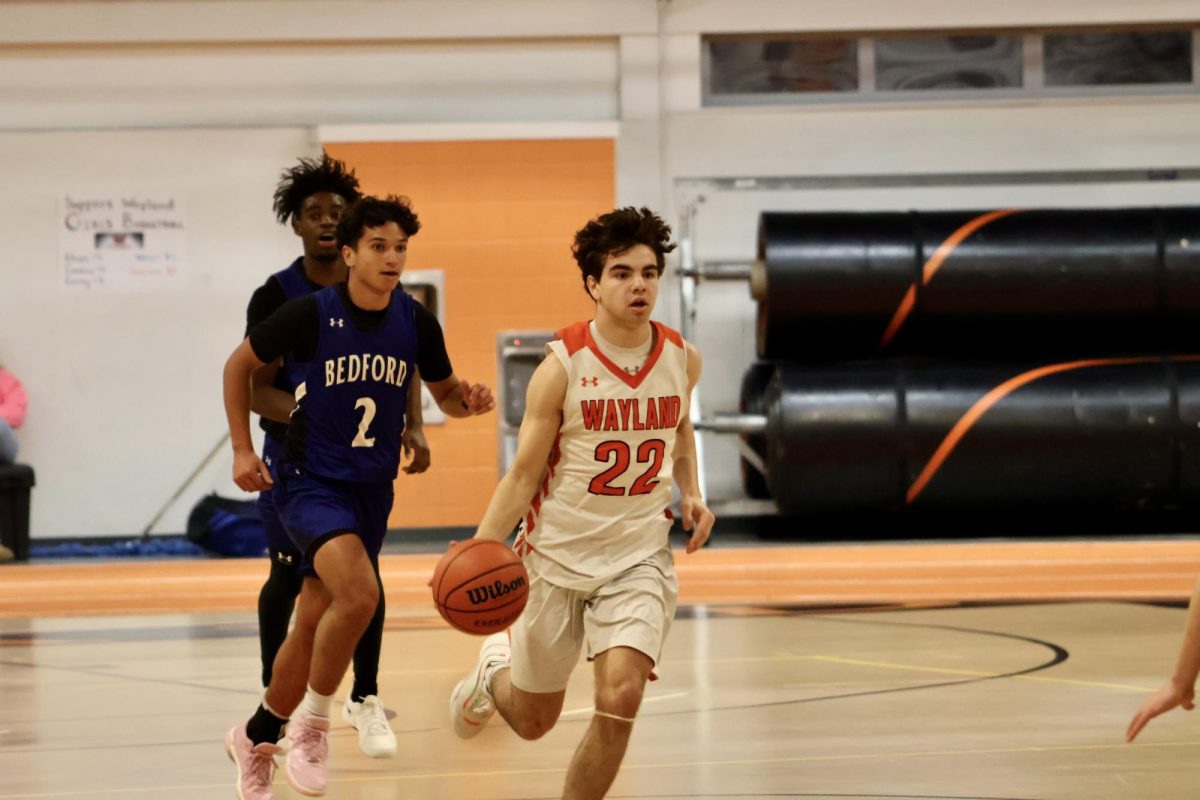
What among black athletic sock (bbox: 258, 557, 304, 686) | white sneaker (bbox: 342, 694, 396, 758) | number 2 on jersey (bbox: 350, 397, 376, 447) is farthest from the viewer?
black athletic sock (bbox: 258, 557, 304, 686)

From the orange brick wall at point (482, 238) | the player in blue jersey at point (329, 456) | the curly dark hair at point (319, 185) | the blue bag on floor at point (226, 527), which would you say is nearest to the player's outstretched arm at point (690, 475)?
the player in blue jersey at point (329, 456)

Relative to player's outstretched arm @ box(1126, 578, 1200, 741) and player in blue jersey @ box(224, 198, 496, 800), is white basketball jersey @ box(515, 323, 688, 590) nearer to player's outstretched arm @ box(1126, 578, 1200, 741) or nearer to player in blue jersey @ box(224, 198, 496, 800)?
player in blue jersey @ box(224, 198, 496, 800)

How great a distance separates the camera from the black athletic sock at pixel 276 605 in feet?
15.5

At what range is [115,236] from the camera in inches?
468

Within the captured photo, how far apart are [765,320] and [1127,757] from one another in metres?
6.58

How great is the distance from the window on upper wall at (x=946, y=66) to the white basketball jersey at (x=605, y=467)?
28.2ft

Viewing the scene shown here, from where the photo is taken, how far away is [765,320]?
10781mm

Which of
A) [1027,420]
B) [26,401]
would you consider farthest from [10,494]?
[1027,420]

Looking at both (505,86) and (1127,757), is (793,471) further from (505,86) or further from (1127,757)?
(1127,757)

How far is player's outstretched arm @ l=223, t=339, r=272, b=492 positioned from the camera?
4199mm

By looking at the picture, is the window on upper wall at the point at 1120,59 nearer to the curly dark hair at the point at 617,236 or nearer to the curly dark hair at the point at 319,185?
the curly dark hair at the point at 319,185

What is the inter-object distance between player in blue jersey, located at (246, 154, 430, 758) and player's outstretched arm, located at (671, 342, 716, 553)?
975mm

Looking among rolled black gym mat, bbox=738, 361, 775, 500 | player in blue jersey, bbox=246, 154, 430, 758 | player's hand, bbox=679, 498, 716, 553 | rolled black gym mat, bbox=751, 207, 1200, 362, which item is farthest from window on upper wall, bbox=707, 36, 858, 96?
player's hand, bbox=679, 498, 716, 553

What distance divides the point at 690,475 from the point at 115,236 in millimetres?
8864
